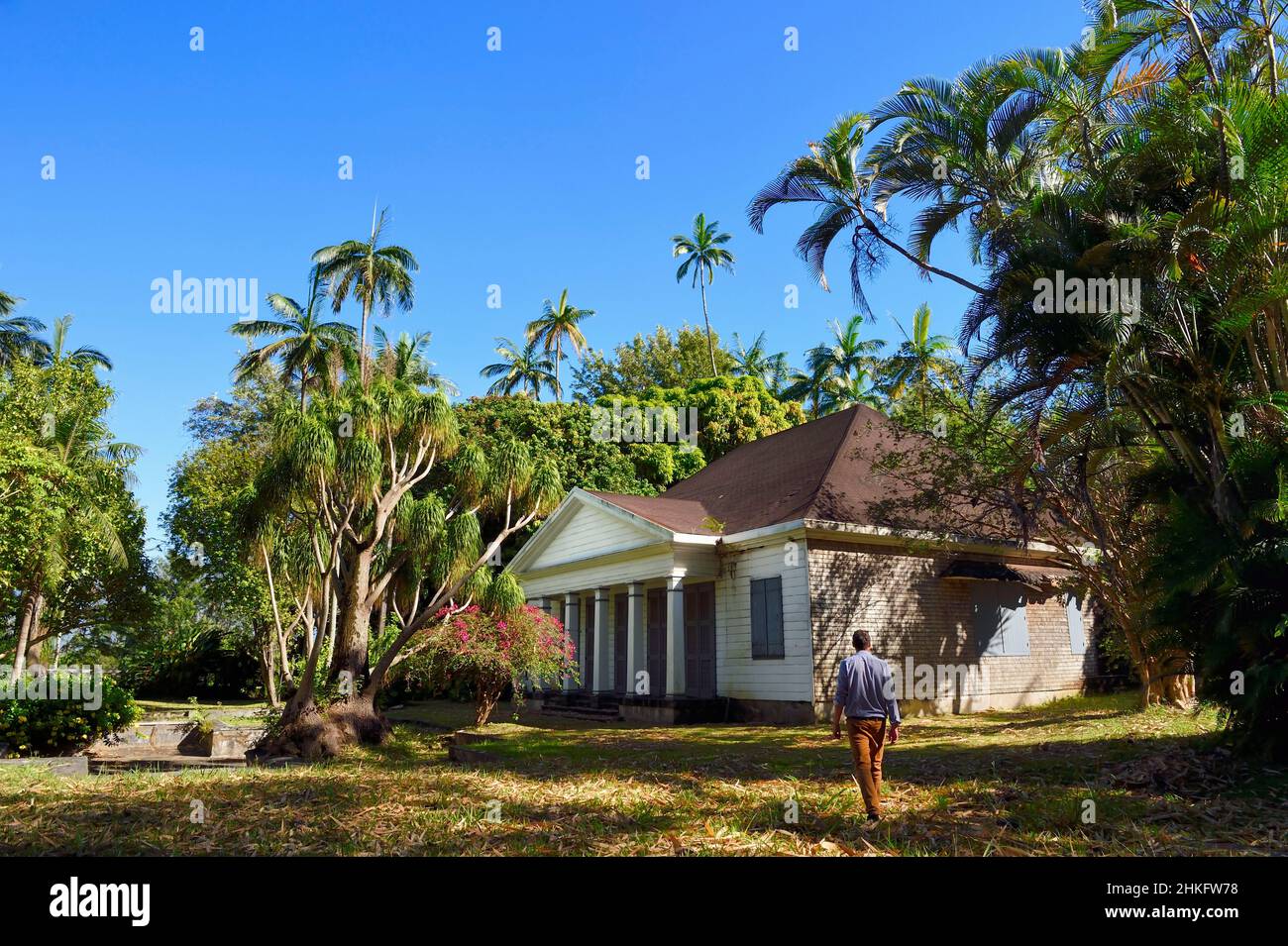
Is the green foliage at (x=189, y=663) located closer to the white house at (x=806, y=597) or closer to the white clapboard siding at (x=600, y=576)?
the white clapboard siding at (x=600, y=576)

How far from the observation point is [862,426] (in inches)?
824

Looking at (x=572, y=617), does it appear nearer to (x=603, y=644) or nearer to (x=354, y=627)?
(x=603, y=644)

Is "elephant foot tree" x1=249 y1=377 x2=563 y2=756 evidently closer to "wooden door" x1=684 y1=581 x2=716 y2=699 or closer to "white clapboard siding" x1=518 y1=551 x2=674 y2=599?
"white clapboard siding" x1=518 y1=551 x2=674 y2=599

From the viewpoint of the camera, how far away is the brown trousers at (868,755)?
23.2ft

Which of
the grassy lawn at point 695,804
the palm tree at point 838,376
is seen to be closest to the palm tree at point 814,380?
the palm tree at point 838,376

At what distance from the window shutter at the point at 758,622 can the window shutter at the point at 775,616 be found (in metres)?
0.11

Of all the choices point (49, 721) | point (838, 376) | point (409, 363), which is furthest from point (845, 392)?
point (49, 721)

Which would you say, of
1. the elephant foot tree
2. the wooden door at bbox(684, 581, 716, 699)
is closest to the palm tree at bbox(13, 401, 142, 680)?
the elephant foot tree

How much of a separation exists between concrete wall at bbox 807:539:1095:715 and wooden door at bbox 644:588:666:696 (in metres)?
5.30

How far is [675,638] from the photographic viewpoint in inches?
720

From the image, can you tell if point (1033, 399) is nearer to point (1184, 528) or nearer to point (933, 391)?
point (1184, 528)

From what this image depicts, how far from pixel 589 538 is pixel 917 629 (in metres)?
8.30

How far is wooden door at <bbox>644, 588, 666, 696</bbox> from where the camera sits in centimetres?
2074
